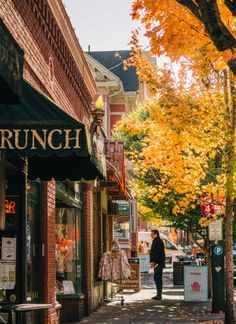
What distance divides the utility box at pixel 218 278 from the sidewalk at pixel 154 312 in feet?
1.06

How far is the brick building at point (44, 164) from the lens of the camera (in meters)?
7.15

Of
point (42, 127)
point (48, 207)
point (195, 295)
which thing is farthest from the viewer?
point (195, 295)

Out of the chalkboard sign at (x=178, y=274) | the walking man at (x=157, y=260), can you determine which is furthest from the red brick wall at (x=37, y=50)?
the chalkboard sign at (x=178, y=274)

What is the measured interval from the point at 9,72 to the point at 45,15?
6299 mm

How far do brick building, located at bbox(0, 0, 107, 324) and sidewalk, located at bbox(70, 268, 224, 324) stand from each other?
626 mm

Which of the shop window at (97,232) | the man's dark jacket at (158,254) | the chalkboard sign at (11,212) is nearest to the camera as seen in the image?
the chalkboard sign at (11,212)

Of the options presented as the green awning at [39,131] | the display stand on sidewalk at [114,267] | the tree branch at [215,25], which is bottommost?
the display stand on sidewalk at [114,267]

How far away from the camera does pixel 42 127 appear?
23.6 ft

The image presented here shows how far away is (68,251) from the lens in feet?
48.0

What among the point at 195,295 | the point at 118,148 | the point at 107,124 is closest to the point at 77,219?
the point at 195,295

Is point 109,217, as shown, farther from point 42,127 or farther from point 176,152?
point 42,127

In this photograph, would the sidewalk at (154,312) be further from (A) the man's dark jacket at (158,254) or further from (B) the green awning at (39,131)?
(B) the green awning at (39,131)

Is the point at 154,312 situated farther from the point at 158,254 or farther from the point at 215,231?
the point at 158,254

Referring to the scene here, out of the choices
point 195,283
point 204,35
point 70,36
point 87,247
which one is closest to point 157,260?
point 195,283
